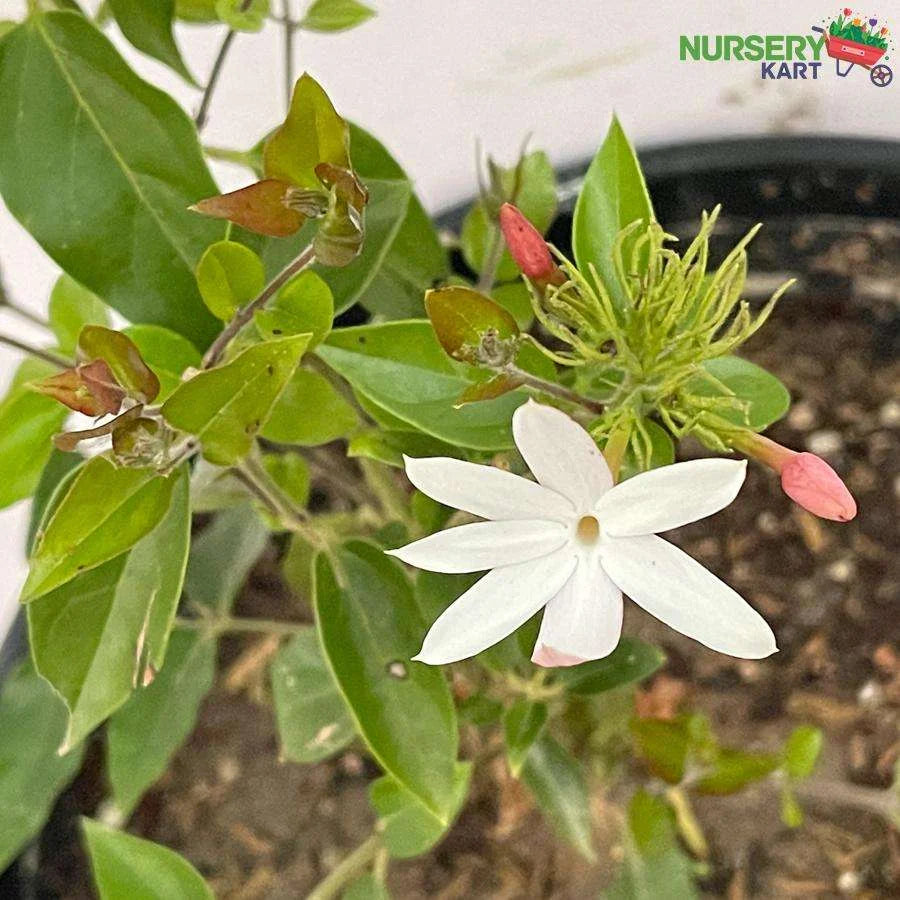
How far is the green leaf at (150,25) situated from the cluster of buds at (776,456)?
27 centimetres

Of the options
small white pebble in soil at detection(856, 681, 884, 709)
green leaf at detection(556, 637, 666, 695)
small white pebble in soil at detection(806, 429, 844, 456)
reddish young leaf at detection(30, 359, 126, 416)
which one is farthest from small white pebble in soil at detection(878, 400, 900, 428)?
reddish young leaf at detection(30, 359, 126, 416)

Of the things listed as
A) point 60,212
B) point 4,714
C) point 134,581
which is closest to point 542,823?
point 4,714

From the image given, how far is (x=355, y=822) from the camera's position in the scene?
0.97 metres

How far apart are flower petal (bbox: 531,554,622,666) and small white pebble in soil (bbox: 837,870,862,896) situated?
0.65m

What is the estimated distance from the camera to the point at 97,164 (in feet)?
1.66

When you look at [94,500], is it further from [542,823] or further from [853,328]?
[853,328]

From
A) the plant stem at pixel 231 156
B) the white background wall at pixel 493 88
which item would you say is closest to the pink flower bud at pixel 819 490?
the plant stem at pixel 231 156

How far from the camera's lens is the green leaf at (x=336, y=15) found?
0.59 metres

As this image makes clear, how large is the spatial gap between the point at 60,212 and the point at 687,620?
0.35 metres

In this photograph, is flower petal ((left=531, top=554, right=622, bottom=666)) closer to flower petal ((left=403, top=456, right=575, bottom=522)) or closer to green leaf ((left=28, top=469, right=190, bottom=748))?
flower petal ((left=403, top=456, right=575, bottom=522))

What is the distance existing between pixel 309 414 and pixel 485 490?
17 centimetres

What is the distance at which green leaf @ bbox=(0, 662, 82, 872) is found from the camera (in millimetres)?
776

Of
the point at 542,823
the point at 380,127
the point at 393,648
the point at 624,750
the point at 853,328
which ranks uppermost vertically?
the point at 380,127

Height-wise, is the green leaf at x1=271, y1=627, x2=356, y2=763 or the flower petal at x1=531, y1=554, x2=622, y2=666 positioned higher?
the flower petal at x1=531, y1=554, x2=622, y2=666
